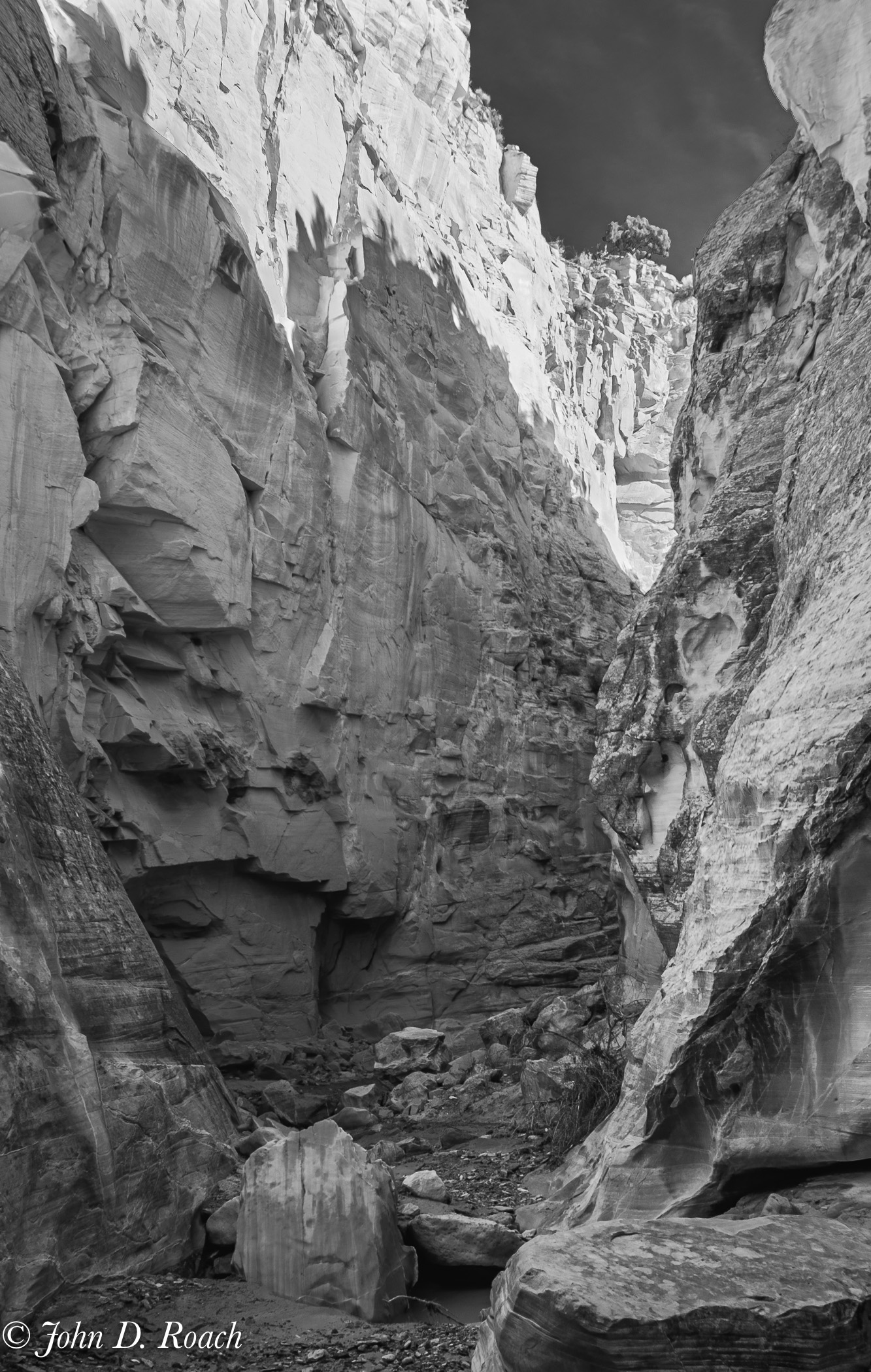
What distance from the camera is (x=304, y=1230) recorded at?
26.9ft

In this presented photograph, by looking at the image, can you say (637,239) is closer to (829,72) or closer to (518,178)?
(518,178)

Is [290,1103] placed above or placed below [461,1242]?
above

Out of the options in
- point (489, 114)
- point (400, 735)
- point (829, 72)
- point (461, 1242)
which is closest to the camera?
point (461, 1242)

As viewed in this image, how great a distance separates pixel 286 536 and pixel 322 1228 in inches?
649

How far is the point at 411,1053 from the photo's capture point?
64.5 ft

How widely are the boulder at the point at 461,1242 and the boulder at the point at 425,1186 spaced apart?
1.46 metres

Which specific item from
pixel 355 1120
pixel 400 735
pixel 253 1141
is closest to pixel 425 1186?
pixel 253 1141

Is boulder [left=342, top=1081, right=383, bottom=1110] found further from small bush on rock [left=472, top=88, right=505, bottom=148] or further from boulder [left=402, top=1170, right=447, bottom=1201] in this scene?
small bush on rock [left=472, top=88, right=505, bottom=148]

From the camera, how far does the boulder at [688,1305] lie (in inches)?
200

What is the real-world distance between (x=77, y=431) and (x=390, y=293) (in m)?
14.7

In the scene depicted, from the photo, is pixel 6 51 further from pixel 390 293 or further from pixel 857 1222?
pixel 857 1222

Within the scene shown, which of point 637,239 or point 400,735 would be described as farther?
point 637,239

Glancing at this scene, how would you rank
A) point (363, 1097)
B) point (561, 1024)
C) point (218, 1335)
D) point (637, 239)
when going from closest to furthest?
1. point (218, 1335)
2. point (363, 1097)
3. point (561, 1024)
4. point (637, 239)

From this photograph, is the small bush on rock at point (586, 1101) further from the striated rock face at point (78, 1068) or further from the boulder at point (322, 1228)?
the boulder at point (322, 1228)
